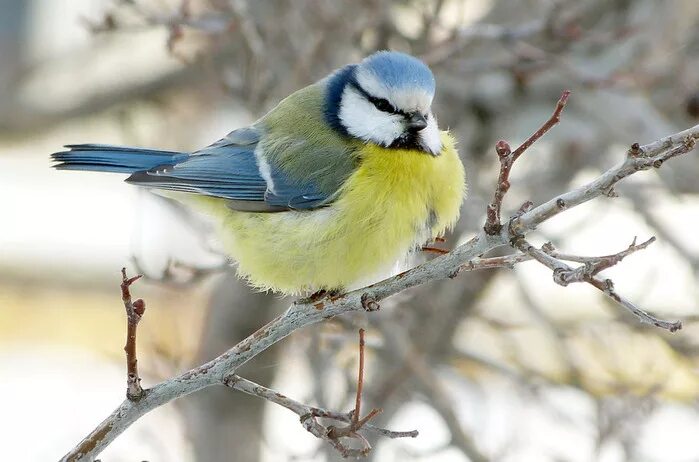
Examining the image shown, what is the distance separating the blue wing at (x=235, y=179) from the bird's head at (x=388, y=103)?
9.2 inches

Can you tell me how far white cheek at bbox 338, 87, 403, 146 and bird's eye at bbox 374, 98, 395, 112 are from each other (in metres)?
0.01

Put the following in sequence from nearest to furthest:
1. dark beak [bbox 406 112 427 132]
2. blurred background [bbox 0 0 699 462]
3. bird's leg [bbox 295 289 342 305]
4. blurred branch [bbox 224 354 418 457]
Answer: blurred branch [bbox 224 354 418 457] < bird's leg [bbox 295 289 342 305] < dark beak [bbox 406 112 427 132] < blurred background [bbox 0 0 699 462]

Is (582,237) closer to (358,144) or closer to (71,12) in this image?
(358,144)

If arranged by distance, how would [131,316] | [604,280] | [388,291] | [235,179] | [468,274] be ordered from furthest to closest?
1. [468,274]
2. [235,179]
3. [388,291]
4. [131,316]
5. [604,280]

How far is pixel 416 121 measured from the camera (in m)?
2.64

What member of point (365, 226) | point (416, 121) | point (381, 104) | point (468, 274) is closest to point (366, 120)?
point (381, 104)

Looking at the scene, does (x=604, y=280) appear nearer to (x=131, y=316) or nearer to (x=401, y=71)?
(x=131, y=316)

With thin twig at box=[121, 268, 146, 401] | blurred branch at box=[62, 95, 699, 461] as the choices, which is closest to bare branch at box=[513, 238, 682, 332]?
blurred branch at box=[62, 95, 699, 461]

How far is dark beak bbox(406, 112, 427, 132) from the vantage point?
2631mm

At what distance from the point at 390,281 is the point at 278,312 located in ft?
5.83

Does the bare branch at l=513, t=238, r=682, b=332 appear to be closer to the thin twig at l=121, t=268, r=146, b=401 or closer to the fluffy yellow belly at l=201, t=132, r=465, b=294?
the thin twig at l=121, t=268, r=146, b=401

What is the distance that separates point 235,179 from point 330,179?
399mm

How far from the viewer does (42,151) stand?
24.9 ft

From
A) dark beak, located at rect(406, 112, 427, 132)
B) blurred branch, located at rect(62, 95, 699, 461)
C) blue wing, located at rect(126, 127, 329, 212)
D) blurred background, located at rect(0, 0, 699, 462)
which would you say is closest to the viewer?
blurred branch, located at rect(62, 95, 699, 461)
